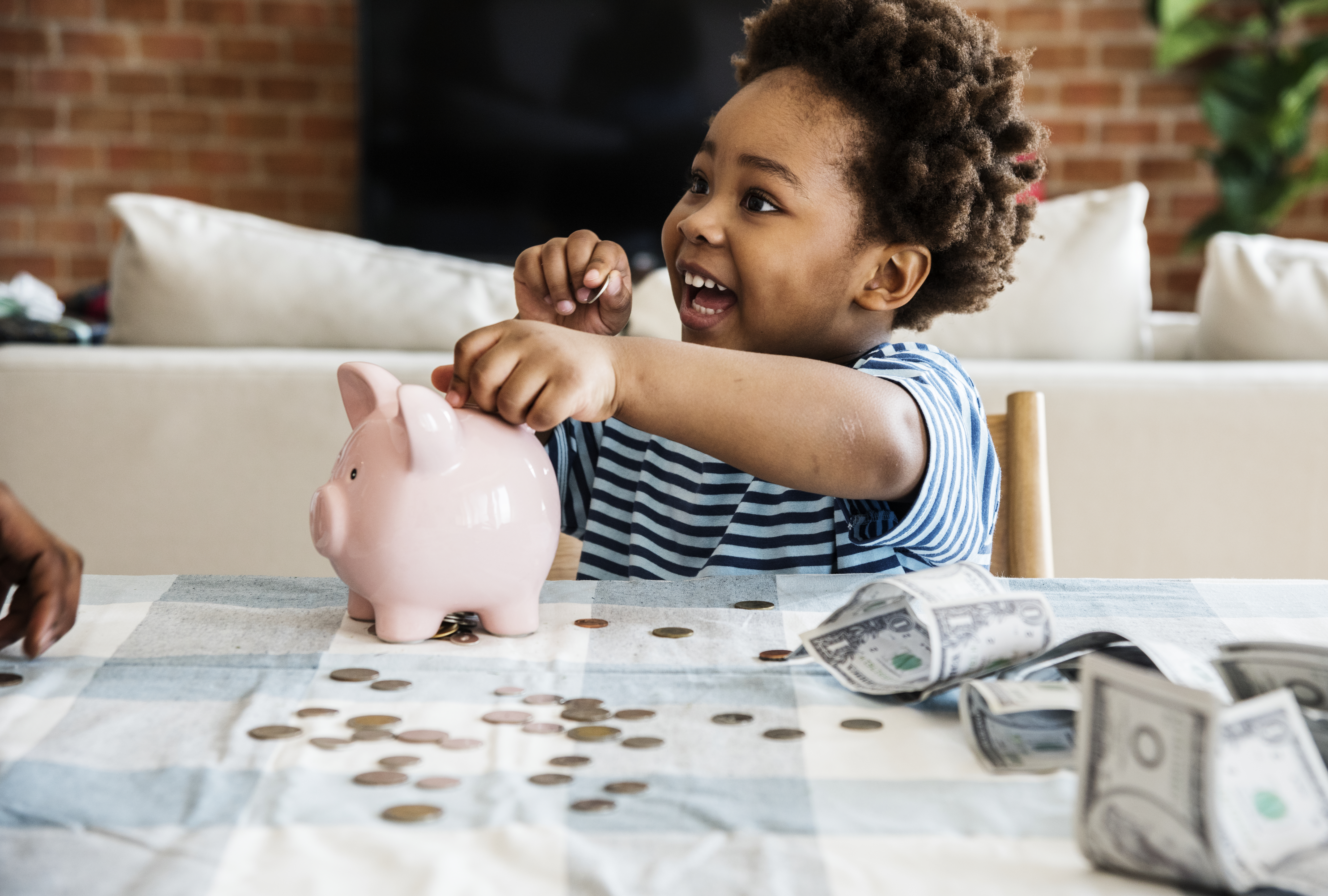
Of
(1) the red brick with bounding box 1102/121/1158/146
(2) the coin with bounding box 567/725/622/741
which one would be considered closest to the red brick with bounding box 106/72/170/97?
(1) the red brick with bounding box 1102/121/1158/146

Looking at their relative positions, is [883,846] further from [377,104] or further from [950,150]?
[377,104]

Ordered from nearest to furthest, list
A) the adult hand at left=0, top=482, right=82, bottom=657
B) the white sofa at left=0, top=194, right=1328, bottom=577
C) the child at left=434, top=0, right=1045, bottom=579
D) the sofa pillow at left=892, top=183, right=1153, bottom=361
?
the adult hand at left=0, top=482, right=82, bottom=657
the child at left=434, top=0, right=1045, bottom=579
the white sofa at left=0, top=194, right=1328, bottom=577
the sofa pillow at left=892, top=183, right=1153, bottom=361

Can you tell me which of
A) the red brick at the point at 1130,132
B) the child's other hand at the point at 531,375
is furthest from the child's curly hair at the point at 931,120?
the red brick at the point at 1130,132

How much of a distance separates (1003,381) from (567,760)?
4.19 ft

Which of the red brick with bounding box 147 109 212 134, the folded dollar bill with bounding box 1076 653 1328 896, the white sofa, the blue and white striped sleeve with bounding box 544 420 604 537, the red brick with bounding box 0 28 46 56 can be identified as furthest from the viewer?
the red brick with bounding box 147 109 212 134

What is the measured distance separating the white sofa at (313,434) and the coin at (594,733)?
1.16 metres

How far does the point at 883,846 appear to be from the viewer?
382mm

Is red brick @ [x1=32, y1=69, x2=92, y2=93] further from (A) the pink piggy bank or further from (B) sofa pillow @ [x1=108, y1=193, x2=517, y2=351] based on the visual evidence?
(A) the pink piggy bank

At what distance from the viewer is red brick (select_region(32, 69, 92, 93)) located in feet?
12.3

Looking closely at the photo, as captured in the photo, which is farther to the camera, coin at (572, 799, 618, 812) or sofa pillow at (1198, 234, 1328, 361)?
sofa pillow at (1198, 234, 1328, 361)

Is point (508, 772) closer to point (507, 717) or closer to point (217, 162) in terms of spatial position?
point (507, 717)

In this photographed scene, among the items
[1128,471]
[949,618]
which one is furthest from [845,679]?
[1128,471]

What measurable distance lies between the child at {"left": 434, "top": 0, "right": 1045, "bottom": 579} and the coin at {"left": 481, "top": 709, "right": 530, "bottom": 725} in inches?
10.5

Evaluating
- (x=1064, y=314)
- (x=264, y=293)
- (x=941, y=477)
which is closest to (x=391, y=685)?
(x=941, y=477)
